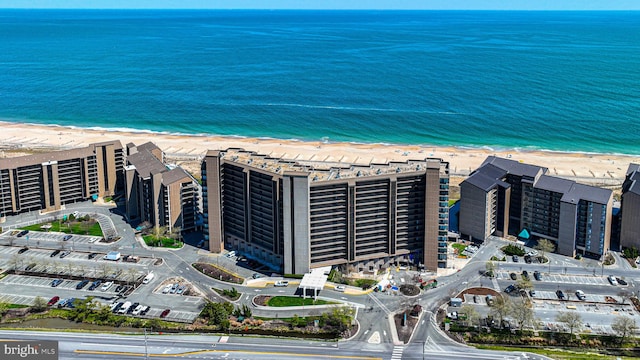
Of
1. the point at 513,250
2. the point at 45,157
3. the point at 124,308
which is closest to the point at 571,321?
the point at 513,250

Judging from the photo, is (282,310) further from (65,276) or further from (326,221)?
(65,276)

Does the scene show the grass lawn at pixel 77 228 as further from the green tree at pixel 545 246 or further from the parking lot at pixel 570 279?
the green tree at pixel 545 246

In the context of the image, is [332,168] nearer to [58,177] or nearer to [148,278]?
[148,278]

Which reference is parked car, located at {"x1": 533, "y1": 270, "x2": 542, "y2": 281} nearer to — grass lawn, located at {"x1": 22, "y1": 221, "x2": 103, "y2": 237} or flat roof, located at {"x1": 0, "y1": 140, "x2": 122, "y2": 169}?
grass lawn, located at {"x1": 22, "y1": 221, "x2": 103, "y2": 237}

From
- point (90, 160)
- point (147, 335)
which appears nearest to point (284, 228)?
point (147, 335)

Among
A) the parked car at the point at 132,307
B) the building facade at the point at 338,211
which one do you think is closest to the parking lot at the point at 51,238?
the building facade at the point at 338,211

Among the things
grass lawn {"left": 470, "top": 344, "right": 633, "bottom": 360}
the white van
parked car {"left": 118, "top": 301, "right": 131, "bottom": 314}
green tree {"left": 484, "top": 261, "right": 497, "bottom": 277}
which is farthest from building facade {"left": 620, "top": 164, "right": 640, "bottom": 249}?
parked car {"left": 118, "top": 301, "right": 131, "bottom": 314}
